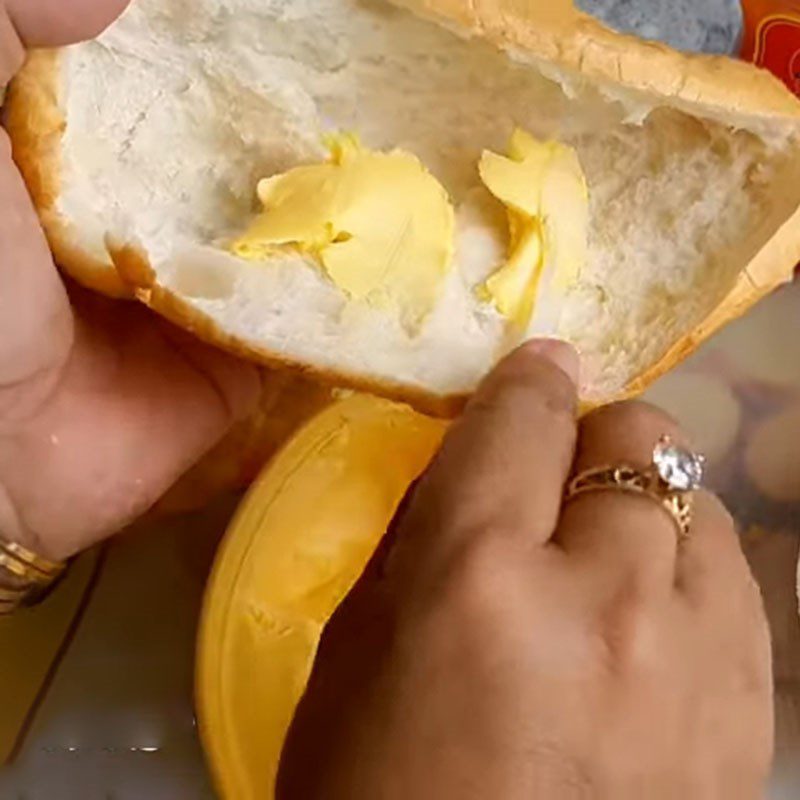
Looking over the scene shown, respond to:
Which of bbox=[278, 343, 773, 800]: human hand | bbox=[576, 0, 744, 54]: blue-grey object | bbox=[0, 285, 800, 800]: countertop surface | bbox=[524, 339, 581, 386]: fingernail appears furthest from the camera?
bbox=[576, 0, 744, 54]: blue-grey object

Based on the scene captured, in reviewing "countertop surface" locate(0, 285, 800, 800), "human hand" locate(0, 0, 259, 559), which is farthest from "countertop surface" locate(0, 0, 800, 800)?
"human hand" locate(0, 0, 259, 559)

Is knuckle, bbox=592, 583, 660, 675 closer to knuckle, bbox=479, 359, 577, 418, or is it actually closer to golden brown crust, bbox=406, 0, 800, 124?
knuckle, bbox=479, 359, 577, 418

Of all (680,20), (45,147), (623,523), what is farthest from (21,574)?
(680,20)

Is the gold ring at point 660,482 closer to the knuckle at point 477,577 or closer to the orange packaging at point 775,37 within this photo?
the knuckle at point 477,577

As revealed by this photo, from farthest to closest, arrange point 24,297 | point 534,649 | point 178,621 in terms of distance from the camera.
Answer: point 178,621
point 24,297
point 534,649

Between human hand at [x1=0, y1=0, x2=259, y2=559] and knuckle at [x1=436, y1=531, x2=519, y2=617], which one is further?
human hand at [x1=0, y1=0, x2=259, y2=559]

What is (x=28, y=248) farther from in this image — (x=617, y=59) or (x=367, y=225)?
(x=617, y=59)
